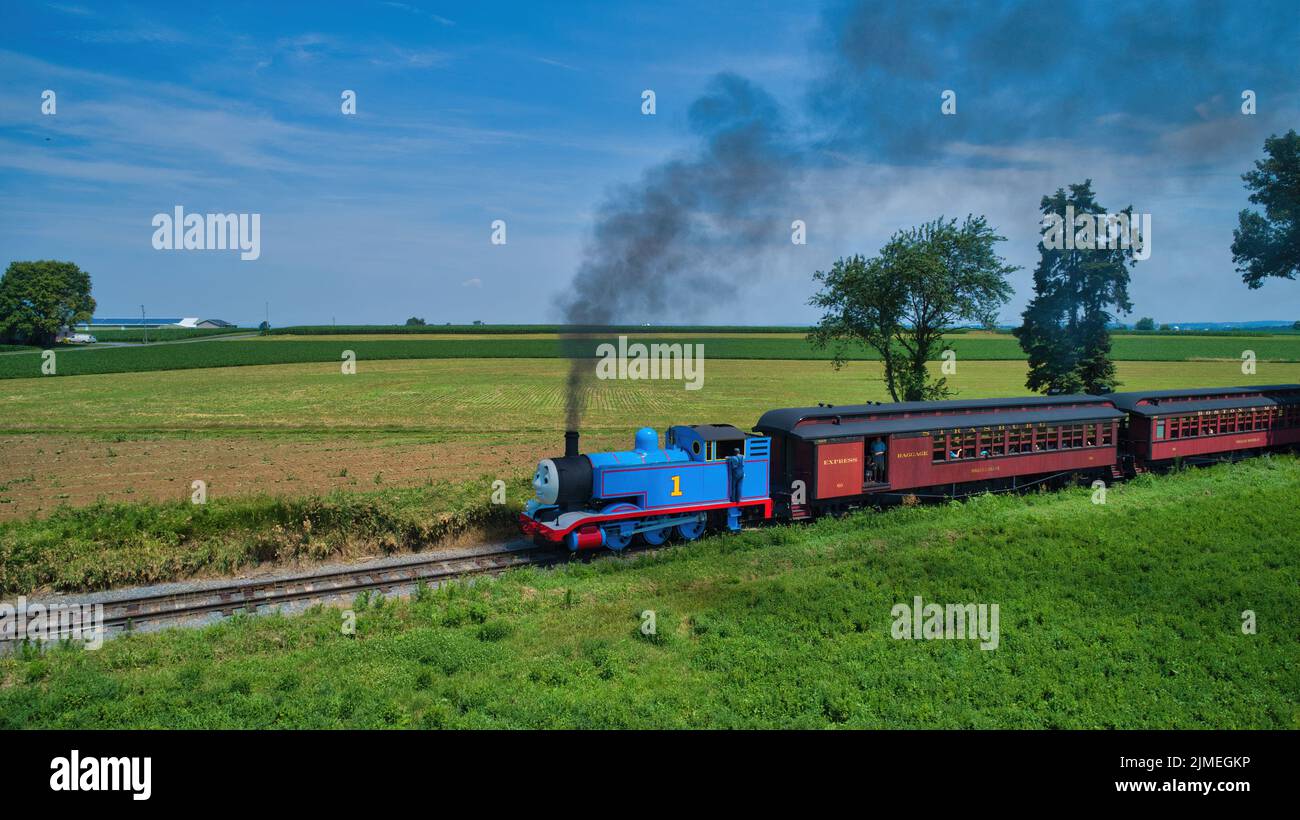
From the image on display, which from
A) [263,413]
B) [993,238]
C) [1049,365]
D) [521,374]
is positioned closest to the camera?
[993,238]

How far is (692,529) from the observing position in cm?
2027

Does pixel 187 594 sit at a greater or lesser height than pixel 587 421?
lesser

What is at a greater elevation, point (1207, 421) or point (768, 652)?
point (1207, 421)

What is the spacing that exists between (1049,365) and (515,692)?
38204 millimetres

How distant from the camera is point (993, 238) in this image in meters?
34.3

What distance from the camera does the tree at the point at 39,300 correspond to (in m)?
90.5

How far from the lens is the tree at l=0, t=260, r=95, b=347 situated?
9050 centimetres

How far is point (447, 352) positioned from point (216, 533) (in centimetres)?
7475

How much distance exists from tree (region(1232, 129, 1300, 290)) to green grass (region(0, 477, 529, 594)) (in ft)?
128

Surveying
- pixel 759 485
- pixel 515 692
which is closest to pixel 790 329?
pixel 759 485

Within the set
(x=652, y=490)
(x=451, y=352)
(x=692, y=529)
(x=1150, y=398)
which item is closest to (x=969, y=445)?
(x=1150, y=398)

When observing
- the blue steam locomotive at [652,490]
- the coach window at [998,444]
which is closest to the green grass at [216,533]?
the blue steam locomotive at [652,490]

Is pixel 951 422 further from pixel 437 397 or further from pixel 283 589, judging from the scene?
pixel 437 397

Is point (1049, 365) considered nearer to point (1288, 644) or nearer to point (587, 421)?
point (587, 421)
